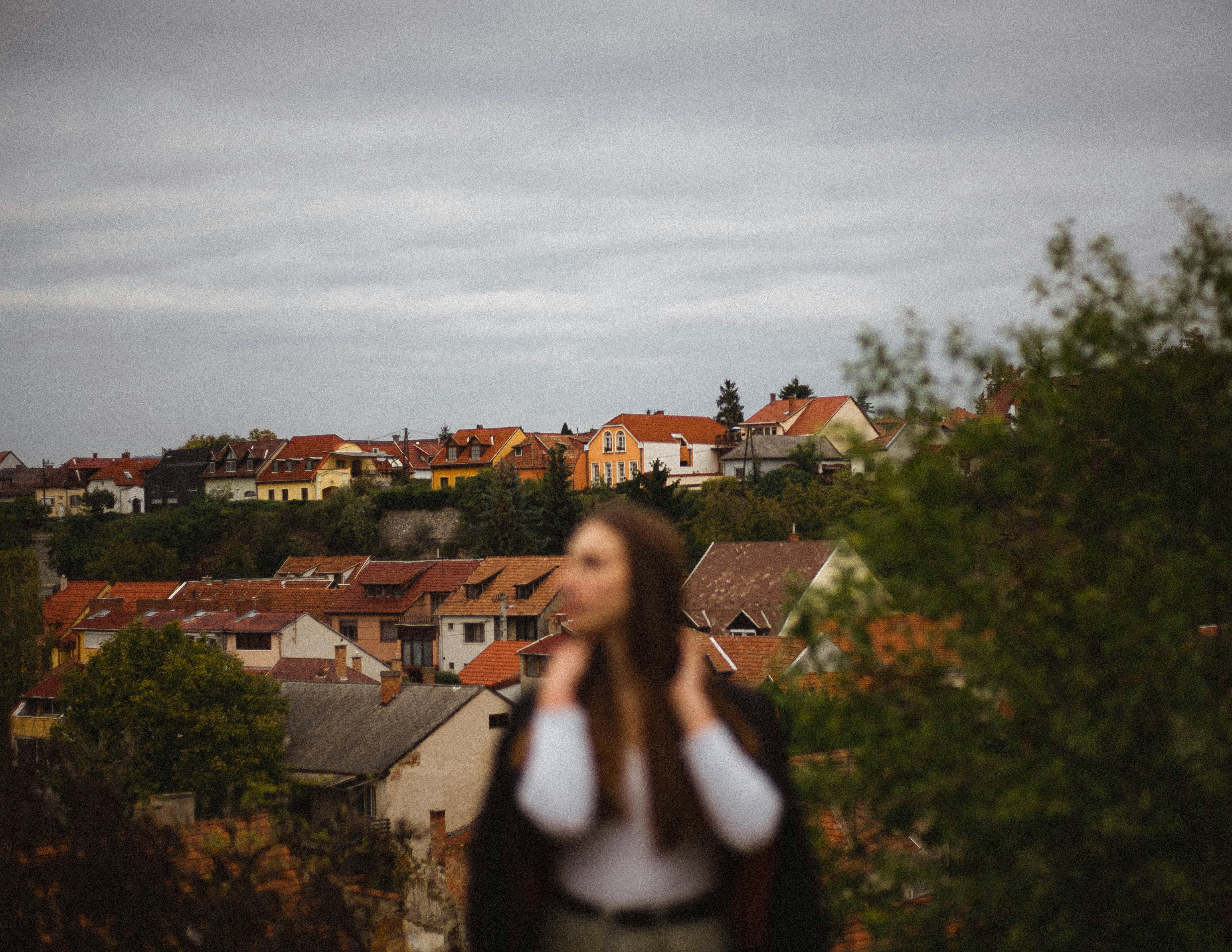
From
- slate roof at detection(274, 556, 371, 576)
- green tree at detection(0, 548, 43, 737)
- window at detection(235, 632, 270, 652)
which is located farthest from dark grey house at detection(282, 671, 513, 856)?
slate roof at detection(274, 556, 371, 576)

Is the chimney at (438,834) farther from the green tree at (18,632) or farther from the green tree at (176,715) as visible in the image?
the green tree at (18,632)

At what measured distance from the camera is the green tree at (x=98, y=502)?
245 ft

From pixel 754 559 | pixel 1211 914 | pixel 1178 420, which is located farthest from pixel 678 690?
pixel 754 559

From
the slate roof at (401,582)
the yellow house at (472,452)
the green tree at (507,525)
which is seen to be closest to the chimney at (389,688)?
the slate roof at (401,582)

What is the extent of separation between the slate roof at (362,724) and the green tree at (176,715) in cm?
125

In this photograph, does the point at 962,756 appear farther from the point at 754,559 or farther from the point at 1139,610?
the point at 754,559

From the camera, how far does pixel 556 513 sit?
180 feet

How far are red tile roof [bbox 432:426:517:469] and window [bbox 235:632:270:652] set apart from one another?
3027 centimetres

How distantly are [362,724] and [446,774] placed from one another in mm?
3294

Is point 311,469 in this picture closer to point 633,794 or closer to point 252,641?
point 252,641

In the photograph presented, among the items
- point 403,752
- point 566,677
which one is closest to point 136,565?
point 403,752

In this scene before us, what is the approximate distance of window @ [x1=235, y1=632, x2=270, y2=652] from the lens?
42.3 metres

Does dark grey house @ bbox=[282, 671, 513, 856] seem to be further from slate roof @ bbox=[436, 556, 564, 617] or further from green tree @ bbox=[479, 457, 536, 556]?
green tree @ bbox=[479, 457, 536, 556]

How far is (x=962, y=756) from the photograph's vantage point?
496 centimetres
